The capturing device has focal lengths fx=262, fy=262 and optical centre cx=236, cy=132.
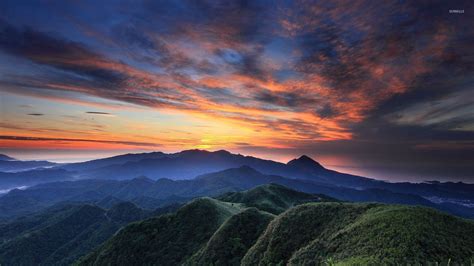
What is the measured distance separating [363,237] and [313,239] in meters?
14.5

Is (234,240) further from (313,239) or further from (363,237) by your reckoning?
(363,237)

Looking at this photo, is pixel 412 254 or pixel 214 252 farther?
pixel 214 252

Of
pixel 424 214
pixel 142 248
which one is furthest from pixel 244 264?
pixel 142 248

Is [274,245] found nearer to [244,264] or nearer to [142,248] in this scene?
[244,264]

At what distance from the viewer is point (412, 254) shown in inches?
1385

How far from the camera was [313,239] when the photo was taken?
56.9 metres

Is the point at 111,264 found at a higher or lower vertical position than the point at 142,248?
A: lower

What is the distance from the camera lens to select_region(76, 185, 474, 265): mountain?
38.0 m

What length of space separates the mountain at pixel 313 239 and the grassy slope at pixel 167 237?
51 centimetres

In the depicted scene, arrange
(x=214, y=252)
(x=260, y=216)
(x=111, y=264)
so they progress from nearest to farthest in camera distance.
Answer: (x=214, y=252) → (x=260, y=216) → (x=111, y=264)

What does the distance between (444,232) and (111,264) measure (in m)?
121

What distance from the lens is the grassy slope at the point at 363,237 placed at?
3659cm

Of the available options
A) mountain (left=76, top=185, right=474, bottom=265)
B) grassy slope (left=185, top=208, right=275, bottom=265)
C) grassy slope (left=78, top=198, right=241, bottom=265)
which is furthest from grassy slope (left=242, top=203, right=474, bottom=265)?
grassy slope (left=78, top=198, right=241, bottom=265)

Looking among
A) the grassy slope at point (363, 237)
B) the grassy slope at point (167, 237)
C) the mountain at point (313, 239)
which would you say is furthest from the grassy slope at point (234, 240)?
the grassy slope at point (167, 237)
